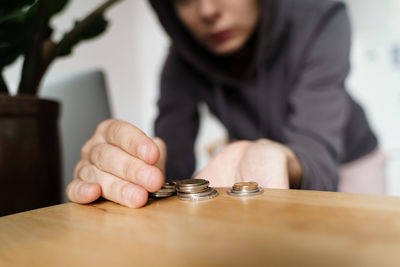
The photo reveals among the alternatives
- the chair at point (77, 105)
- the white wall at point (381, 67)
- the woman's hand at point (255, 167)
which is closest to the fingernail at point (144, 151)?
the woman's hand at point (255, 167)

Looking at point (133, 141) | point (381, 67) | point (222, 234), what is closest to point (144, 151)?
point (133, 141)

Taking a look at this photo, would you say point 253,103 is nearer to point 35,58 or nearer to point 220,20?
point 220,20

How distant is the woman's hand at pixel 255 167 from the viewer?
394 millimetres

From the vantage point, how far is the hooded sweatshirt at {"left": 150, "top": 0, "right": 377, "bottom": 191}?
2.23ft

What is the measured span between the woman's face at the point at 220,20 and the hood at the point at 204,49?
0.12 ft

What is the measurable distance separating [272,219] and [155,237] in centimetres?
8

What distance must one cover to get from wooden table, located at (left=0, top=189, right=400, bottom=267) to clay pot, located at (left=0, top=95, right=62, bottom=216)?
130 mm

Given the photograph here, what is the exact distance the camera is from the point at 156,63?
2949 millimetres

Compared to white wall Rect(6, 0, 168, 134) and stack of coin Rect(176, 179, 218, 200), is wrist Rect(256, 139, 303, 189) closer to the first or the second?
stack of coin Rect(176, 179, 218, 200)

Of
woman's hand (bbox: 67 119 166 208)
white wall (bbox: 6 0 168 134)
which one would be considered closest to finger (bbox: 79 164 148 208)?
woman's hand (bbox: 67 119 166 208)

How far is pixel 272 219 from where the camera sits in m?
0.21

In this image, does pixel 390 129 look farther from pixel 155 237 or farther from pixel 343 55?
pixel 155 237

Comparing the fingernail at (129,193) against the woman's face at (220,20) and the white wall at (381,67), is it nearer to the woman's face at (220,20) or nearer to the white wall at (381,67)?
the woman's face at (220,20)

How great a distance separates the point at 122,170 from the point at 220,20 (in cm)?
58
